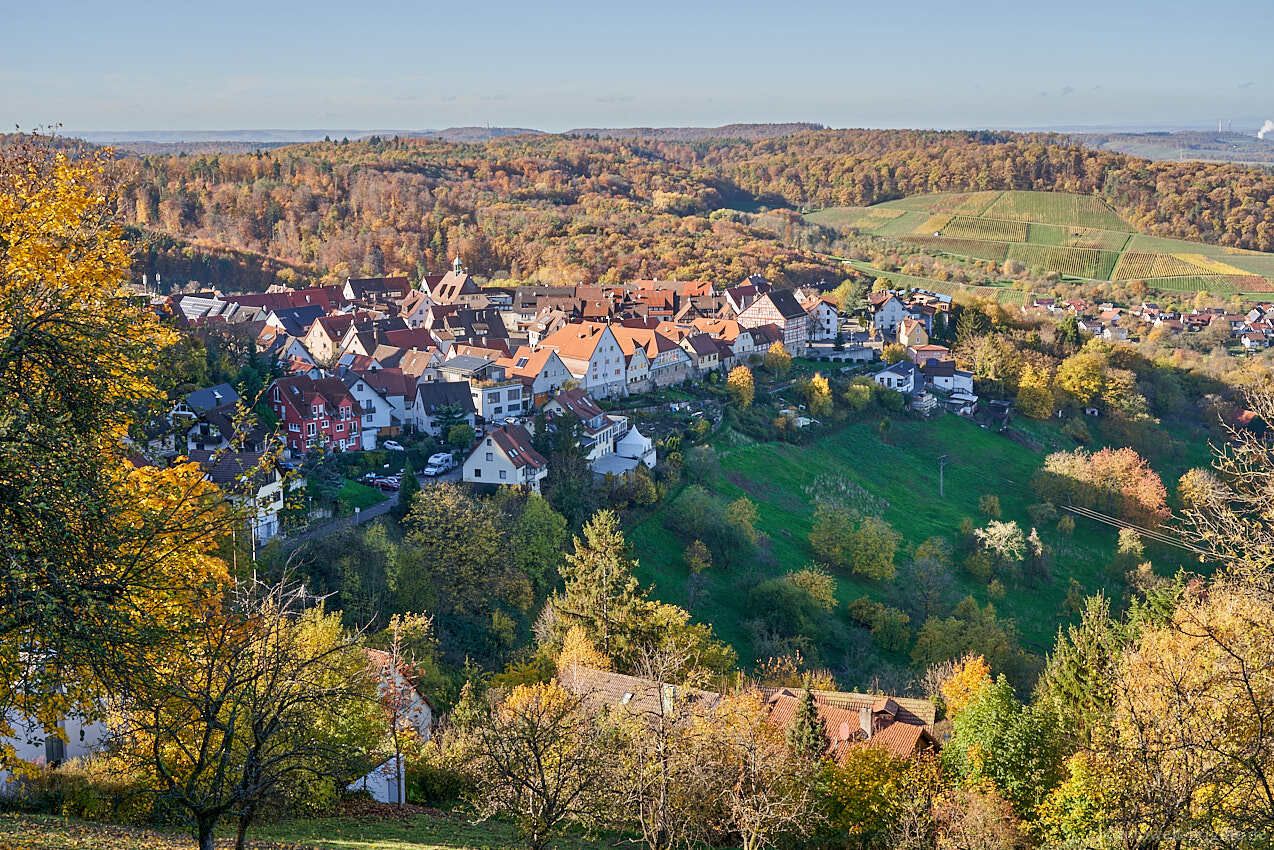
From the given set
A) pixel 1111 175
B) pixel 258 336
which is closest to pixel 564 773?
pixel 258 336

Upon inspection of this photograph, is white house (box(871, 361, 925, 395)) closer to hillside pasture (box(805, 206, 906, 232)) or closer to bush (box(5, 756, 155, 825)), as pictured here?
bush (box(5, 756, 155, 825))

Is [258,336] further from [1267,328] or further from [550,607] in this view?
[1267,328]

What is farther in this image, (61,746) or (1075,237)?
(1075,237)

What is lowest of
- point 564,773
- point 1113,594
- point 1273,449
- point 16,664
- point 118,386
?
point 1113,594

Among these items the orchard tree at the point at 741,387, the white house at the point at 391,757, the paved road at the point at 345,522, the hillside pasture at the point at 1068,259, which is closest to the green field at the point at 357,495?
the paved road at the point at 345,522

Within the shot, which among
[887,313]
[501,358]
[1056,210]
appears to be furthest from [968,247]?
[501,358]

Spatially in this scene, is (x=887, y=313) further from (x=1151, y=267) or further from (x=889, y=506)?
(x=1151, y=267)
